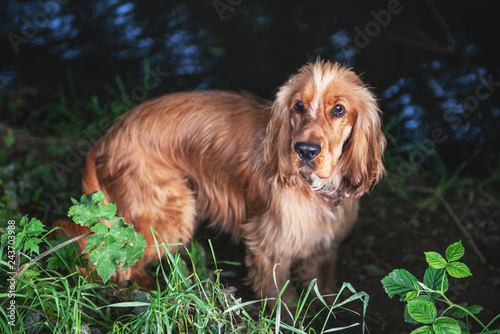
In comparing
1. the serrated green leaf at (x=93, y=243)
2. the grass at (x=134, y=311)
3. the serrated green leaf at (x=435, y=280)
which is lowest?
the grass at (x=134, y=311)

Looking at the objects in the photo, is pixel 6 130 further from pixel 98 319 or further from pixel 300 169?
pixel 300 169

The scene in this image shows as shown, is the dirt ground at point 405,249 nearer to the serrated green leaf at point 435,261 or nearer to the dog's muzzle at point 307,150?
the serrated green leaf at point 435,261

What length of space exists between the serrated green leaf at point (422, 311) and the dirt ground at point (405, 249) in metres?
0.87

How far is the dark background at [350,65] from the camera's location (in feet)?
12.2

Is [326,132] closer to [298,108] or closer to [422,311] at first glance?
[298,108]

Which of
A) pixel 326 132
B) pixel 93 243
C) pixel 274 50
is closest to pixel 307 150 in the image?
pixel 326 132

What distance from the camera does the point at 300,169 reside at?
2443mm

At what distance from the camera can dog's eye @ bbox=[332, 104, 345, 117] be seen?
8.31ft

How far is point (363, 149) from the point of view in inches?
104

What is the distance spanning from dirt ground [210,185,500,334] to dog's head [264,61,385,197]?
0.83 metres

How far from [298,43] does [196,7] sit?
1.44 m

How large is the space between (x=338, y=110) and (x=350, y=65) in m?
2.01

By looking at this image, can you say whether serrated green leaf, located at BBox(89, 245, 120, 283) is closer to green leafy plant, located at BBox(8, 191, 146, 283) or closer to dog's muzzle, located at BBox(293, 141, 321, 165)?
green leafy plant, located at BBox(8, 191, 146, 283)

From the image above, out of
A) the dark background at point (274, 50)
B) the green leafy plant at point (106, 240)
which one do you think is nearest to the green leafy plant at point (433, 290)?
the green leafy plant at point (106, 240)
